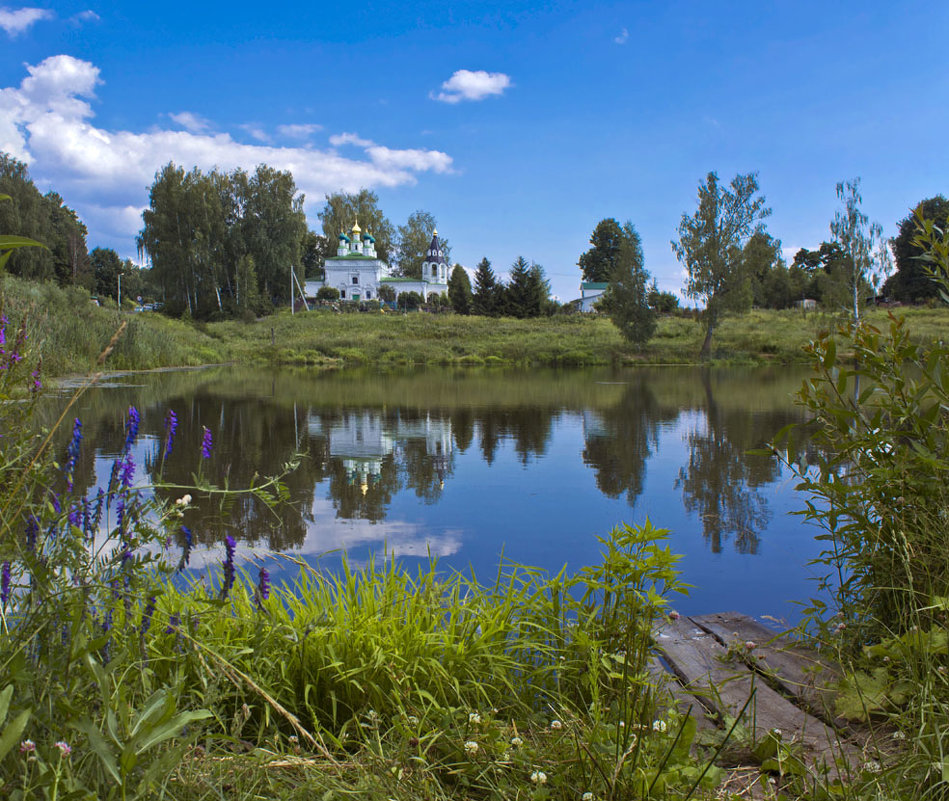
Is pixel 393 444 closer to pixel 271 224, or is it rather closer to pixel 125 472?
pixel 125 472

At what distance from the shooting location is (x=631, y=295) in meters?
32.9

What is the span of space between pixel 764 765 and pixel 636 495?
180 inches

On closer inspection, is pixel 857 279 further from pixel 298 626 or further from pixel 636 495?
pixel 298 626

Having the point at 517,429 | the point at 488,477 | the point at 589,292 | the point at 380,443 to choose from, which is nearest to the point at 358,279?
the point at 589,292

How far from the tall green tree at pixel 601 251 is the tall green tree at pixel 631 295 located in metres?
37.7

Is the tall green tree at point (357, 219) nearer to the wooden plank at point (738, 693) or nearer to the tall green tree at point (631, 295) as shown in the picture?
the tall green tree at point (631, 295)

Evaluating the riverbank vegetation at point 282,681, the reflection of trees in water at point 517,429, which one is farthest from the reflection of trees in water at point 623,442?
the riverbank vegetation at point 282,681

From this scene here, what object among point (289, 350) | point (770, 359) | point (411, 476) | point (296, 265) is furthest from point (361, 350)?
point (411, 476)

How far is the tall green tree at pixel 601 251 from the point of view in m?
71.6

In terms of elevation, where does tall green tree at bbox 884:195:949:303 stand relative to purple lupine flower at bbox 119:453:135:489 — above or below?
above

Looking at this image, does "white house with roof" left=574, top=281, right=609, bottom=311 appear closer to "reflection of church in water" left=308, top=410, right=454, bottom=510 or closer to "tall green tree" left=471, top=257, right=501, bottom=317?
"tall green tree" left=471, top=257, right=501, bottom=317

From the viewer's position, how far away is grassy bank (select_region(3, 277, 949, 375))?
21.8 metres

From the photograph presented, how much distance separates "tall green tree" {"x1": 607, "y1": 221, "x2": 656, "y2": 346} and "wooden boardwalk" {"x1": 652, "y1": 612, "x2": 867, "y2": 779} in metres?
31.0

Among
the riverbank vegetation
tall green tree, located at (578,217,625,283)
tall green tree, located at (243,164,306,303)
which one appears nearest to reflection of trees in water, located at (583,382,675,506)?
the riverbank vegetation
